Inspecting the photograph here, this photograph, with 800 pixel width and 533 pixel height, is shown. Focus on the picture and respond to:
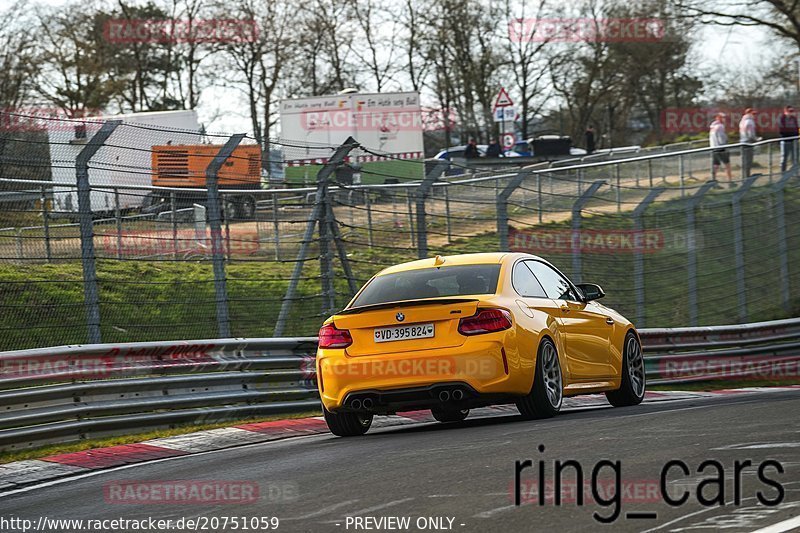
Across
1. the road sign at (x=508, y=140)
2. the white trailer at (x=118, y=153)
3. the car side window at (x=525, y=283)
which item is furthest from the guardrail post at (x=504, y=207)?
the road sign at (x=508, y=140)

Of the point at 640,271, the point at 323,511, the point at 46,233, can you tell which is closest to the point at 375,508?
the point at 323,511

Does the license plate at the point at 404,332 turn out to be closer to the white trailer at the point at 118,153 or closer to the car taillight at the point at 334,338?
the car taillight at the point at 334,338

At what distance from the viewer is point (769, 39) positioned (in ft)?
138

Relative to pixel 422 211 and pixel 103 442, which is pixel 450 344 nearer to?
pixel 103 442

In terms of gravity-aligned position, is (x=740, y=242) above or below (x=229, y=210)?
below

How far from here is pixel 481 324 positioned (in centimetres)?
961

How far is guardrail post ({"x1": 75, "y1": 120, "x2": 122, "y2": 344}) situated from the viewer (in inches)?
441

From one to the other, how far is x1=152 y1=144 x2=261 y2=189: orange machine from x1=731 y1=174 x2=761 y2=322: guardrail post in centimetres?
857

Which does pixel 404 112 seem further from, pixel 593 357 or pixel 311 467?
pixel 311 467

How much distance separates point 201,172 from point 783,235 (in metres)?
11.9

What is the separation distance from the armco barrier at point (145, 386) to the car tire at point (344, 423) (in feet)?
4.99

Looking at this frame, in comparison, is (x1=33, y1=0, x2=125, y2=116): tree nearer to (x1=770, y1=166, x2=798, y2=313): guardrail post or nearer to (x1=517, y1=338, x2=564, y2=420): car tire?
(x1=770, y1=166, x2=798, y2=313): guardrail post

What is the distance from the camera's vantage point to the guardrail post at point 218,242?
12.5 m

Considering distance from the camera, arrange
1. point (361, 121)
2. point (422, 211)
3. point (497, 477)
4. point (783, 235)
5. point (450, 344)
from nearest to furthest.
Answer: point (497, 477)
point (450, 344)
point (422, 211)
point (783, 235)
point (361, 121)
